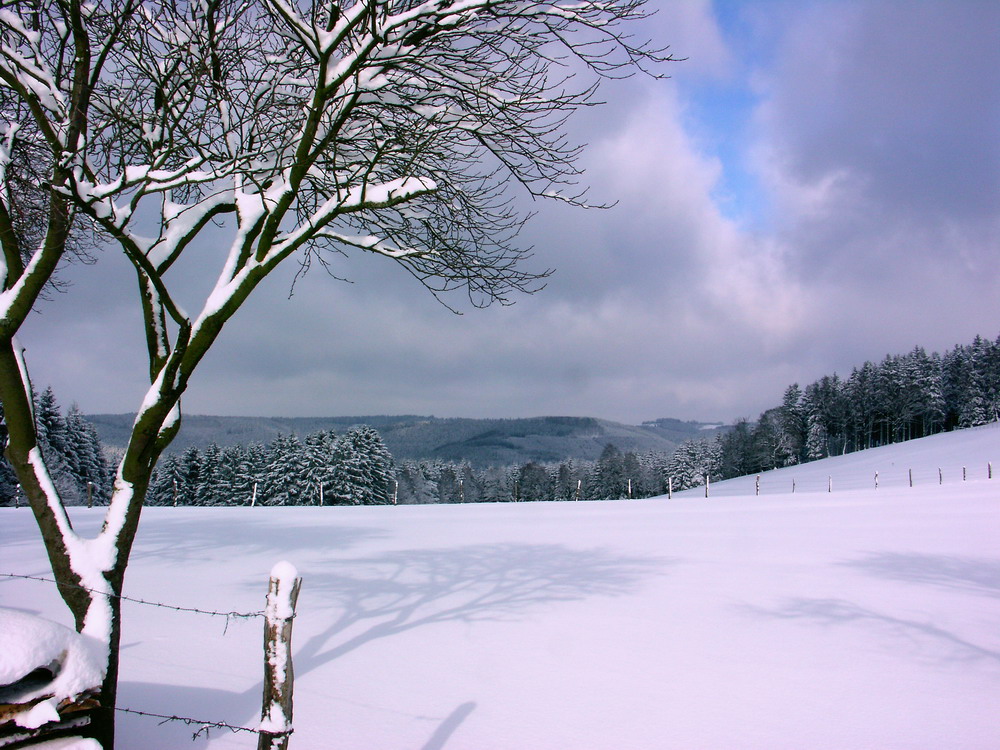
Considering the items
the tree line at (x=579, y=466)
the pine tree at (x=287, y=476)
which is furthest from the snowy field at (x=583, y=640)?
the pine tree at (x=287, y=476)

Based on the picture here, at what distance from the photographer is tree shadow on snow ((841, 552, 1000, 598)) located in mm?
7527

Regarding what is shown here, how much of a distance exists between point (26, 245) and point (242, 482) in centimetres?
4964

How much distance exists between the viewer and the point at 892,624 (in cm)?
588

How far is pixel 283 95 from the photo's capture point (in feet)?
16.6

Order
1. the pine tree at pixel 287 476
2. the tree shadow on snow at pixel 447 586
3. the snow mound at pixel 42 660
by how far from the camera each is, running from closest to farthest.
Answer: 1. the snow mound at pixel 42 660
2. the tree shadow on snow at pixel 447 586
3. the pine tree at pixel 287 476

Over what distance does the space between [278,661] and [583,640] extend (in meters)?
3.32

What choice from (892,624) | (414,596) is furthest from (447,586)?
(892,624)

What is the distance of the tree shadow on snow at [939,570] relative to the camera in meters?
7.53

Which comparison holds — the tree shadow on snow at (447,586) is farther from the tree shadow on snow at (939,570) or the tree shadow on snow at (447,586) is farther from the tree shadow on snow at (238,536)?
the tree shadow on snow at (939,570)

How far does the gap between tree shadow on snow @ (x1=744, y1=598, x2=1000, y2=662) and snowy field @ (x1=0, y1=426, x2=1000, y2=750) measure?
0.03 meters

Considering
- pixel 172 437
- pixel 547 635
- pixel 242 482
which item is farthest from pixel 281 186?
pixel 242 482

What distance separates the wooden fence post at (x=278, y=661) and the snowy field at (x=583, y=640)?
0.87 metres

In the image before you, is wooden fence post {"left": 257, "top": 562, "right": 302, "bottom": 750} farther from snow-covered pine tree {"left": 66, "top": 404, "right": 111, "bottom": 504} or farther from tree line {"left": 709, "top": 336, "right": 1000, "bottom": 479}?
tree line {"left": 709, "top": 336, "right": 1000, "bottom": 479}

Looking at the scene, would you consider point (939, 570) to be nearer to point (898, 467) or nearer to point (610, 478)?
point (898, 467)
